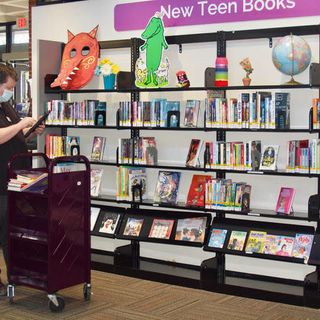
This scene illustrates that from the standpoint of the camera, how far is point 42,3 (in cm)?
722

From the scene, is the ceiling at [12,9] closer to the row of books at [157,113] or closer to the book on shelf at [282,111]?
the row of books at [157,113]

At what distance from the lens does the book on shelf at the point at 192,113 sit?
5.66 meters

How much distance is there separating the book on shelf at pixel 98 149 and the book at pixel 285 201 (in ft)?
6.48

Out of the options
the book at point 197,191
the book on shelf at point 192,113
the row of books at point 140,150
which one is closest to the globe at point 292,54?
the book on shelf at point 192,113

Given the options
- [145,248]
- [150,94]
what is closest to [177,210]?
[145,248]

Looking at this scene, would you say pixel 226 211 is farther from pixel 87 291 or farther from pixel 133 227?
pixel 87 291

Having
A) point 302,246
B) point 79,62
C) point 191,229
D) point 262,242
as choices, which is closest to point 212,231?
point 191,229

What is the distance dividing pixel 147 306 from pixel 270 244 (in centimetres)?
121

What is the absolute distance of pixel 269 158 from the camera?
527 centimetres

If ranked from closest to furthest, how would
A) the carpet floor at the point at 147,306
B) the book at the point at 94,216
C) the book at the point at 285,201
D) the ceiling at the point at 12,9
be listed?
1. the carpet floor at the point at 147,306
2. the book at the point at 285,201
3. the book at the point at 94,216
4. the ceiling at the point at 12,9

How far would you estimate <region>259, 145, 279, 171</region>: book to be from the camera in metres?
5.23

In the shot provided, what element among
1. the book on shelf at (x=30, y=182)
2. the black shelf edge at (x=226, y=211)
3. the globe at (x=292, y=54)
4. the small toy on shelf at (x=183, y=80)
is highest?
the globe at (x=292, y=54)

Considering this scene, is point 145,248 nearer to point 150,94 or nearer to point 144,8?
point 150,94

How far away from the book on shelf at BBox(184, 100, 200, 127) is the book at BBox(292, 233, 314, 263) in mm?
1405
